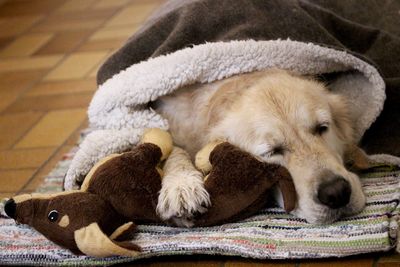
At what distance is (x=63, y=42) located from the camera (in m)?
3.95

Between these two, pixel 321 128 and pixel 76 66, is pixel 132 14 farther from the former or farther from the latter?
pixel 321 128

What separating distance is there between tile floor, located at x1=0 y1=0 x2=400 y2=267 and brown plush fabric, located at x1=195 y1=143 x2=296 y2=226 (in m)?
0.12

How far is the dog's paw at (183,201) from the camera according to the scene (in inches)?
61.2

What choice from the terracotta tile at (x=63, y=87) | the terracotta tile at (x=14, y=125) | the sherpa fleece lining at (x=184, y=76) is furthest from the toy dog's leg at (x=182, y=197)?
the terracotta tile at (x=63, y=87)

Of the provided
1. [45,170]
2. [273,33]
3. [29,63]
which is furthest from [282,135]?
[29,63]

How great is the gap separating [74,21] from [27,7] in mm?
768

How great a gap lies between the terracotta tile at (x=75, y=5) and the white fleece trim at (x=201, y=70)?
300 centimetres

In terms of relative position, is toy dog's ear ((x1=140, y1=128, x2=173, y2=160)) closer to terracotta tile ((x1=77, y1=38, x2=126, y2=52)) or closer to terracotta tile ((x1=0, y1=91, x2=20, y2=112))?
terracotta tile ((x1=0, y1=91, x2=20, y2=112))

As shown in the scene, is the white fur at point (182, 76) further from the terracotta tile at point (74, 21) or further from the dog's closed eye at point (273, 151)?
Result: the terracotta tile at point (74, 21)

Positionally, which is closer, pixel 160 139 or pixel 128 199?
pixel 128 199

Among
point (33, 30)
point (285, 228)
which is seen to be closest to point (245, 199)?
point (285, 228)

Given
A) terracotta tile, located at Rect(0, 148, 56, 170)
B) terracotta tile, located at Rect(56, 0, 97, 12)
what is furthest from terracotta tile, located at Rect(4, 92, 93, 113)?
terracotta tile, located at Rect(56, 0, 97, 12)

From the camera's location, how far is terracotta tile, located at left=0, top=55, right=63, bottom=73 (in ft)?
11.8

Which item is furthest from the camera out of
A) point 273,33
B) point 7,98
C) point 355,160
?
point 7,98
